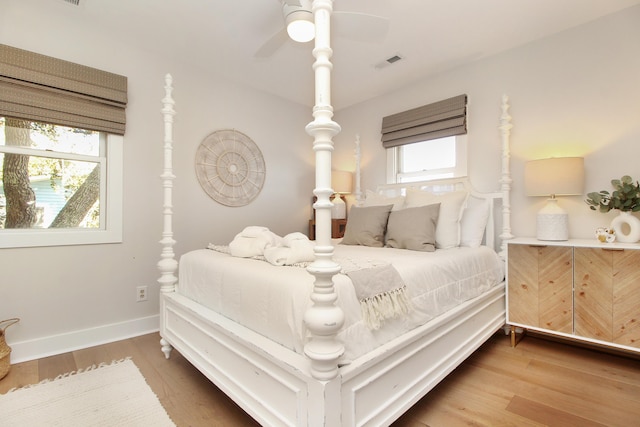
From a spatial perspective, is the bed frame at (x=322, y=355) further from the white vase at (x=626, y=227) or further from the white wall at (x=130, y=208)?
the white vase at (x=626, y=227)

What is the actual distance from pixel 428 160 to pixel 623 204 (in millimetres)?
1675

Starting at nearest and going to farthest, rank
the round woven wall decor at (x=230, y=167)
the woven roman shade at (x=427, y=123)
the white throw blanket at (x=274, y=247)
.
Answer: the white throw blanket at (x=274, y=247), the woven roman shade at (x=427, y=123), the round woven wall decor at (x=230, y=167)

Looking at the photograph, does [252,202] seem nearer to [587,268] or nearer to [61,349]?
[61,349]

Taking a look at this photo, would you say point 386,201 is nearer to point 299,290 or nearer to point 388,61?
point 388,61

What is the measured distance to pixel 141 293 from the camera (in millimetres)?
2703

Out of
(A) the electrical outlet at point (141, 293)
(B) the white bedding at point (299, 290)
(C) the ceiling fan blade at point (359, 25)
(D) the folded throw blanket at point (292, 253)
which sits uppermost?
(C) the ceiling fan blade at point (359, 25)

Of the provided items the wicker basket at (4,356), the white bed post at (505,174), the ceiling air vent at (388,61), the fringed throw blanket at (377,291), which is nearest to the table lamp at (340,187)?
the ceiling air vent at (388,61)

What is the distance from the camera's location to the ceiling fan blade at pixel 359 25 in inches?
65.8

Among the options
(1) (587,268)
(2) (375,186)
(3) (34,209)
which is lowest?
(1) (587,268)

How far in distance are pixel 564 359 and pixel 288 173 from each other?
317cm

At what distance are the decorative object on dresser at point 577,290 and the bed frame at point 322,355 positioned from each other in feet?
1.48

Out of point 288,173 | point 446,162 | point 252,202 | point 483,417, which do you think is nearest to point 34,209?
point 252,202

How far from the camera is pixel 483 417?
1516mm

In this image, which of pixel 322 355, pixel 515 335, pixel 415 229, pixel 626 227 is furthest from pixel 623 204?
pixel 322 355
